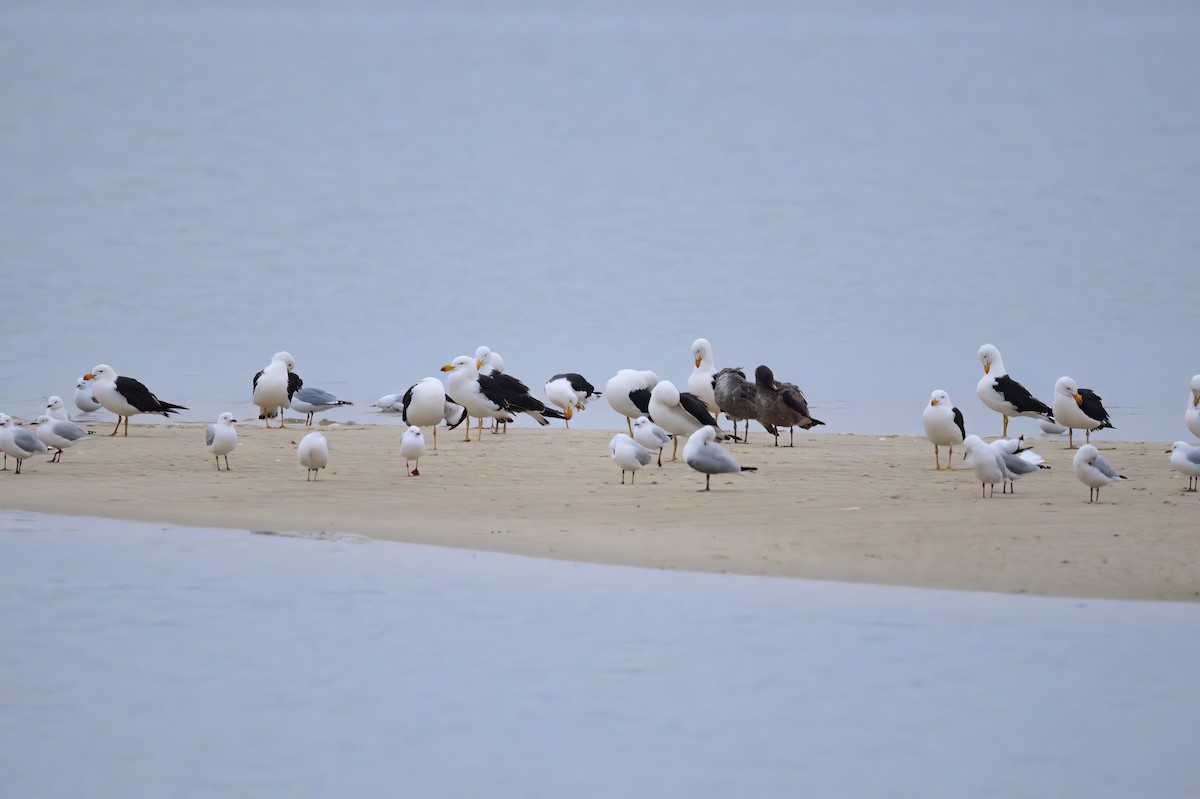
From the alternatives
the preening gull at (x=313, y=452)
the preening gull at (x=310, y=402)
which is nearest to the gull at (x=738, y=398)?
the preening gull at (x=313, y=452)

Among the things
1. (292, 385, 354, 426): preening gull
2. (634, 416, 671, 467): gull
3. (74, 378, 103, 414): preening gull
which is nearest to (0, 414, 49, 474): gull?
(74, 378, 103, 414): preening gull

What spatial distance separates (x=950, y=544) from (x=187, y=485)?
20.3 ft

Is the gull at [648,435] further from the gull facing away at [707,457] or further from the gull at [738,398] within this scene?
the gull at [738,398]

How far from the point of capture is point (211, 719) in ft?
21.0

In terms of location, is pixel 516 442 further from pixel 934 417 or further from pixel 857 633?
pixel 857 633

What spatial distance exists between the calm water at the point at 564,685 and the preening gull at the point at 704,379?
7.42 metres

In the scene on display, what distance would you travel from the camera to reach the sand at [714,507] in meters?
8.95

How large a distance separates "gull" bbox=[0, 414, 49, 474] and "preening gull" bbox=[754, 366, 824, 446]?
703 cm

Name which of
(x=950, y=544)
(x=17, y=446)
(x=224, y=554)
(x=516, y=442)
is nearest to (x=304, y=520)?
(x=224, y=554)

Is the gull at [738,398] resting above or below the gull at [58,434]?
above

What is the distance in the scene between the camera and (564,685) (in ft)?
22.4

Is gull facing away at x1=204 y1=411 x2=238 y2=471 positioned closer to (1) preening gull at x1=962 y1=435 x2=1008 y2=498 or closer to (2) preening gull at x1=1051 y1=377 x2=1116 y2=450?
(1) preening gull at x1=962 y1=435 x2=1008 y2=498

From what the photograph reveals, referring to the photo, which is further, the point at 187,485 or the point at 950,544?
the point at 187,485

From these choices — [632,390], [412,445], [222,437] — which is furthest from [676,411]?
[222,437]
